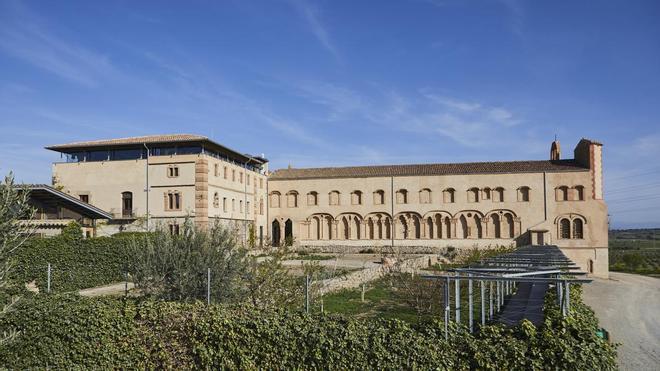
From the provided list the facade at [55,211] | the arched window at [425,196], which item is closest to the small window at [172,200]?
the facade at [55,211]

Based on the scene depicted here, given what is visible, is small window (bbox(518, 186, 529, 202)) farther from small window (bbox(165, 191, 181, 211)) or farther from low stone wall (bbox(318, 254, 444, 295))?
small window (bbox(165, 191, 181, 211))

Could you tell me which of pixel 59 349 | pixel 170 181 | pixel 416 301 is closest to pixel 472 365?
pixel 59 349

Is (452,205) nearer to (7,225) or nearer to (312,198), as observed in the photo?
(312,198)

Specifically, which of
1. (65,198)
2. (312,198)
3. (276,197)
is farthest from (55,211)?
(312,198)

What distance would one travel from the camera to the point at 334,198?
4272 cm

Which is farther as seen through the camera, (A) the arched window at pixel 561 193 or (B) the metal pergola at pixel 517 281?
(A) the arched window at pixel 561 193

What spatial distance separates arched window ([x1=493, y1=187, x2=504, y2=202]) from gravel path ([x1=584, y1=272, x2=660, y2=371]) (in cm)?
841

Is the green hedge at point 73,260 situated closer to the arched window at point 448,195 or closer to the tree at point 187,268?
the tree at point 187,268

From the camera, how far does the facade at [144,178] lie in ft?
105

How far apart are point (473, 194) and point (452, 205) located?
1.79 meters

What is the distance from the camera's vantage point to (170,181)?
32.1 meters

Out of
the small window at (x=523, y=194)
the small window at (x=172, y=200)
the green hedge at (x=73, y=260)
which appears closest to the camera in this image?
the green hedge at (x=73, y=260)

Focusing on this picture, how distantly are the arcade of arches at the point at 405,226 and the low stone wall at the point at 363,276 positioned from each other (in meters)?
6.39

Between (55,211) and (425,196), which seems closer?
(55,211)
